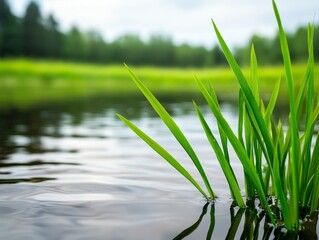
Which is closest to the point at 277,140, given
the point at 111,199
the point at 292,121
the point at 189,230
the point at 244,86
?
the point at 292,121

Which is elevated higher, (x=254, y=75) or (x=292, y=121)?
(x=254, y=75)

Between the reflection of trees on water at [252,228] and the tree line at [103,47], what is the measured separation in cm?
3667

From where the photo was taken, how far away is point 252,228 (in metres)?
1.94

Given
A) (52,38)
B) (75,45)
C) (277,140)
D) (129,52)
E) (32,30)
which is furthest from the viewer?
(129,52)

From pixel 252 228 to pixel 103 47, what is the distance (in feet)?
226

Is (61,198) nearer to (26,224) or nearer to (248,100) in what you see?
(26,224)

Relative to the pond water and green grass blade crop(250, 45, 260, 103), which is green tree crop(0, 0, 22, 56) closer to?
the pond water

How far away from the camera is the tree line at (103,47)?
51781 mm

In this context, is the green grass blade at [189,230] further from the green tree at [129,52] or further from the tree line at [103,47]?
the green tree at [129,52]

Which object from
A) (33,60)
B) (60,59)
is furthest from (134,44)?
(33,60)

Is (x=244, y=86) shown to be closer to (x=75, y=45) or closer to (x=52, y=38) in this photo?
(x=52, y=38)

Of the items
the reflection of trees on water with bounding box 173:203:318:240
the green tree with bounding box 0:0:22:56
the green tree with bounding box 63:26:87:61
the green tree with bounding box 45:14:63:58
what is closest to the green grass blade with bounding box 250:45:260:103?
the reflection of trees on water with bounding box 173:203:318:240

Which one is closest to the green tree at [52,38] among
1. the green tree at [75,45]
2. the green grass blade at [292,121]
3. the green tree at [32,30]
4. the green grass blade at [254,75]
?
the green tree at [32,30]

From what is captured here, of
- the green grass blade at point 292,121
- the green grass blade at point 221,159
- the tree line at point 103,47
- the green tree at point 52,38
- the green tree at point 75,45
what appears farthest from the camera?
the green tree at point 75,45
